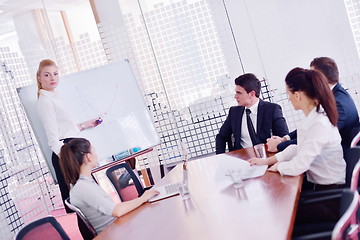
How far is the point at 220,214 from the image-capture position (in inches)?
82.4

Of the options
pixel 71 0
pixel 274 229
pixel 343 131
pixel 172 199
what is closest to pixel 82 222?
pixel 172 199

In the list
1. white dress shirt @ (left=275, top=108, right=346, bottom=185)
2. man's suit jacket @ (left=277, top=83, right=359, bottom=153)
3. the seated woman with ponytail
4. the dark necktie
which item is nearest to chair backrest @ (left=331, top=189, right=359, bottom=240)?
white dress shirt @ (left=275, top=108, right=346, bottom=185)

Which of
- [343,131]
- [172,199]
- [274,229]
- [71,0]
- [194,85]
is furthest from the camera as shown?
[71,0]

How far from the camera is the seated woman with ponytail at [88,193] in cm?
260

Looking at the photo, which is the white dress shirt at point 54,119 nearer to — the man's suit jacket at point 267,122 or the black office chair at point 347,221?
the man's suit jacket at point 267,122

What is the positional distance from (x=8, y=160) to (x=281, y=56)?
379 centimetres

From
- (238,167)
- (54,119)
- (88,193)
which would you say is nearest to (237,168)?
(238,167)

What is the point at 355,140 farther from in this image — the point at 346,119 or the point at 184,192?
the point at 184,192

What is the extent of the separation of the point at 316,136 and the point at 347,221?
1.05 meters

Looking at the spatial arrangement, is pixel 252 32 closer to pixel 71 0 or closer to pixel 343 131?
pixel 343 131

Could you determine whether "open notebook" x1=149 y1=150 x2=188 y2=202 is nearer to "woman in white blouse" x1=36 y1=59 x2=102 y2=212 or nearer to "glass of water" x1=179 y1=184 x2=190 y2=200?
"glass of water" x1=179 y1=184 x2=190 y2=200

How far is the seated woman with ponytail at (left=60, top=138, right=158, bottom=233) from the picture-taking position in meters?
2.60

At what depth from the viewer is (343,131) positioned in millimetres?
3328

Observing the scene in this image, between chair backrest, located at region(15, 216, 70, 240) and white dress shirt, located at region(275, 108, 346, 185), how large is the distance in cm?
134
